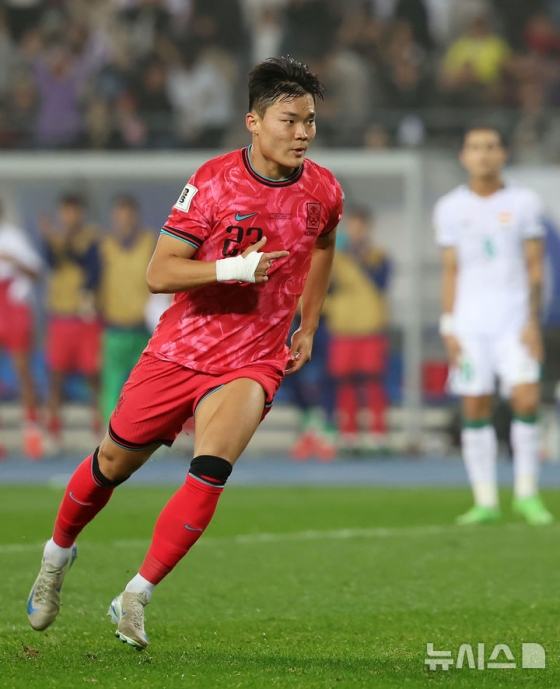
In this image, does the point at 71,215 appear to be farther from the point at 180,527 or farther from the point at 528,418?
the point at 180,527

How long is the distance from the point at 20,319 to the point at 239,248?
11.3 metres

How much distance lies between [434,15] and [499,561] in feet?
43.9

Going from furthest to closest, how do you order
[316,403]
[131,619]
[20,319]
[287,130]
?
[20,319] < [316,403] < [287,130] < [131,619]

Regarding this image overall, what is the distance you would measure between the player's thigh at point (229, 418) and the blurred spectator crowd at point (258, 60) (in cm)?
1242

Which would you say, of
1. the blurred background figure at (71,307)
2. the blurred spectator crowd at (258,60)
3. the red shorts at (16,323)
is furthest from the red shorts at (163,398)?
the blurred spectator crowd at (258,60)

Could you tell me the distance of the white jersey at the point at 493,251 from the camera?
31.2 ft

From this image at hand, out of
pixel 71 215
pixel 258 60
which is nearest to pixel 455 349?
pixel 71 215

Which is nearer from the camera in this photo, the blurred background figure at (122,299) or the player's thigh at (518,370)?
the player's thigh at (518,370)

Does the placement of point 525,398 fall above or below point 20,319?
above

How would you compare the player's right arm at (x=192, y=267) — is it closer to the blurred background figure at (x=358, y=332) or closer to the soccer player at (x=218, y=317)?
the soccer player at (x=218, y=317)

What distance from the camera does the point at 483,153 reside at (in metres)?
9.32

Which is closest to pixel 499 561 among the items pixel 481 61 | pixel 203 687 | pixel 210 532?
pixel 210 532

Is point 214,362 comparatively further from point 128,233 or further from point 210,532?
point 128,233

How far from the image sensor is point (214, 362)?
510 centimetres
